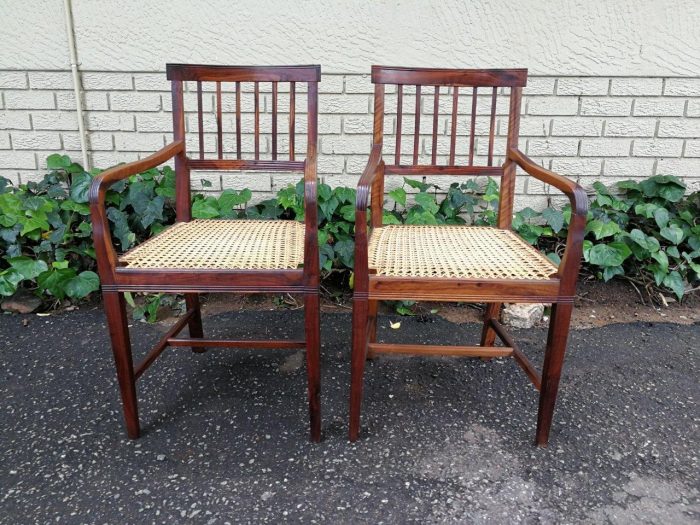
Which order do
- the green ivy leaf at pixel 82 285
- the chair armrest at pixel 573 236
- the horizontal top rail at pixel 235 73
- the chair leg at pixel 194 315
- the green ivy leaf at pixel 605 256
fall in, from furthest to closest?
1. the green ivy leaf at pixel 605 256
2. the green ivy leaf at pixel 82 285
3. the chair leg at pixel 194 315
4. the horizontal top rail at pixel 235 73
5. the chair armrest at pixel 573 236

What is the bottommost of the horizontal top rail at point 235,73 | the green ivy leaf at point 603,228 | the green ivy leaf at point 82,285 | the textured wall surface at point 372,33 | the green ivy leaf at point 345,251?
the green ivy leaf at point 82,285

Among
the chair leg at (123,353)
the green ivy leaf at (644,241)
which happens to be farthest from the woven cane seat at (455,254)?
the green ivy leaf at (644,241)

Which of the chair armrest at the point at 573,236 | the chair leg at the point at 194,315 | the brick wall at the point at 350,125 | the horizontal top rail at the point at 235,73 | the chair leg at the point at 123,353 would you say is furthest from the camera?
the brick wall at the point at 350,125

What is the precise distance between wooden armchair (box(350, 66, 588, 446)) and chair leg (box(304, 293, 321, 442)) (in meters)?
0.10

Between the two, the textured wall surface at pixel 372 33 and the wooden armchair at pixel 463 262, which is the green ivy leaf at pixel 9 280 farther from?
the wooden armchair at pixel 463 262

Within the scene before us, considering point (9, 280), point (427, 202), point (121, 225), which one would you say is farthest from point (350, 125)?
point (9, 280)

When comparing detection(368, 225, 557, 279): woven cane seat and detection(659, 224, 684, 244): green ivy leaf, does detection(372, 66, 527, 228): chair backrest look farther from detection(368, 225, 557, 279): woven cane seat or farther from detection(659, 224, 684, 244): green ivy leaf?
detection(659, 224, 684, 244): green ivy leaf

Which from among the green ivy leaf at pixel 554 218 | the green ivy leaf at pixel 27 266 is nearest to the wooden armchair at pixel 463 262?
the green ivy leaf at pixel 554 218

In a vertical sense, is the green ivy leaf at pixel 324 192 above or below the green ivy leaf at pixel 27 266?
above

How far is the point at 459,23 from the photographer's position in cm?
250

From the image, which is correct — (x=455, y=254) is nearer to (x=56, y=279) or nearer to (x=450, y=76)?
(x=450, y=76)

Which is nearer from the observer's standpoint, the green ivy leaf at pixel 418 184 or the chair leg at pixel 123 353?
the chair leg at pixel 123 353

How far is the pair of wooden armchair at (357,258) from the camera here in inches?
54.9

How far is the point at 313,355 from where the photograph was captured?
4.99ft
